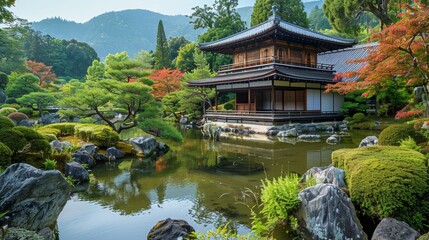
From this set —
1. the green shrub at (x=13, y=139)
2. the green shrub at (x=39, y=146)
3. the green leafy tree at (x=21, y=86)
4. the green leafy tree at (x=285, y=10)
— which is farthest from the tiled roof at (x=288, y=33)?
the green leafy tree at (x=21, y=86)

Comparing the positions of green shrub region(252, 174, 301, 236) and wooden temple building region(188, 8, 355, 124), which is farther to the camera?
wooden temple building region(188, 8, 355, 124)

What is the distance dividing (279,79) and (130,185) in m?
15.2

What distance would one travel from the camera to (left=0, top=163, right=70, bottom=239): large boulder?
422 cm

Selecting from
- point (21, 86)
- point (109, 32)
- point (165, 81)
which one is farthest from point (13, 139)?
point (109, 32)

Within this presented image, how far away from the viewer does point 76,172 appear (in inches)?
331

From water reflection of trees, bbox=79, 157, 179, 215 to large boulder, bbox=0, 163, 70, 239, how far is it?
1.89 m

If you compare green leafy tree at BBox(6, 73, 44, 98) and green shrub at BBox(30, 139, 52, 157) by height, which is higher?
green leafy tree at BBox(6, 73, 44, 98)

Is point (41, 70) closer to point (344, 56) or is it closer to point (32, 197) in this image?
point (344, 56)

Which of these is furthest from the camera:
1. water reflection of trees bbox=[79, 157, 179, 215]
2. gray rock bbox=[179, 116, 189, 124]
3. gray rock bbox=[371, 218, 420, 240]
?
gray rock bbox=[179, 116, 189, 124]

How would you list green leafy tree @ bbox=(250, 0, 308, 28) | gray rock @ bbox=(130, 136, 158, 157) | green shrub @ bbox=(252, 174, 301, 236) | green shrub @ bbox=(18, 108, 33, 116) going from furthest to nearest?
green leafy tree @ bbox=(250, 0, 308, 28)
green shrub @ bbox=(18, 108, 33, 116)
gray rock @ bbox=(130, 136, 158, 157)
green shrub @ bbox=(252, 174, 301, 236)

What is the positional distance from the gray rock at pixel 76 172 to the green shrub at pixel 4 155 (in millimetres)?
1951

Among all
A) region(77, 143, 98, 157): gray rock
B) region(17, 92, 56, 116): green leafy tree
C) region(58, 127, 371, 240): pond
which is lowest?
region(58, 127, 371, 240): pond

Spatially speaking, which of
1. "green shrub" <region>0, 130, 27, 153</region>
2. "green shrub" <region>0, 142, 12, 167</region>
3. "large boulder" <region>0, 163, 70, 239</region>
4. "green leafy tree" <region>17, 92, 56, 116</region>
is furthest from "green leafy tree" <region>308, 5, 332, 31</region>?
"large boulder" <region>0, 163, 70, 239</region>

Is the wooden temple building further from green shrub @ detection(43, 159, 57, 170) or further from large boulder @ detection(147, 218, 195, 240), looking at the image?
large boulder @ detection(147, 218, 195, 240)
